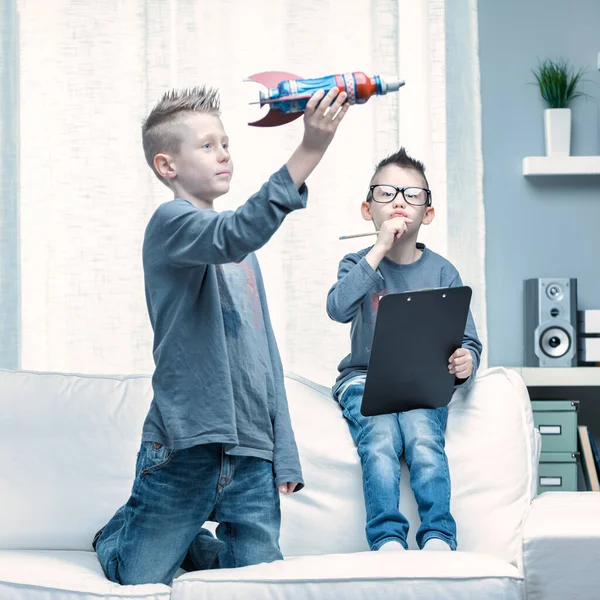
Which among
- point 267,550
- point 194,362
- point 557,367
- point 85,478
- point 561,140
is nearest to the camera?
point 194,362

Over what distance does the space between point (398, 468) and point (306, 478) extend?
21cm

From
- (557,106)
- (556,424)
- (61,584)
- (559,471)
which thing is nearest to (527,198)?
(557,106)

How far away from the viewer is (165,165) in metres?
1.48

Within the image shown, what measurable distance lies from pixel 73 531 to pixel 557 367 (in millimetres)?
1555

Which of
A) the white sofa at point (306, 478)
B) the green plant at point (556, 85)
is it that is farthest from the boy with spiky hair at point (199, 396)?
the green plant at point (556, 85)

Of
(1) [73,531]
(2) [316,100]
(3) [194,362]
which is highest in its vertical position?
(2) [316,100]

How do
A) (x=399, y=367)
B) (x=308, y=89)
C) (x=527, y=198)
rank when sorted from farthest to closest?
(x=527, y=198), (x=399, y=367), (x=308, y=89)

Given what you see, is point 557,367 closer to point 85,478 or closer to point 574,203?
point 574,203

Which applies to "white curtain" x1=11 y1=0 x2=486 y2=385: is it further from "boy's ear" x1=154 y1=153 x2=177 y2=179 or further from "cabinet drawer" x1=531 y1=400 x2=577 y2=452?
"boy's ear" x1=154 y1=153 x2=177 y2=179

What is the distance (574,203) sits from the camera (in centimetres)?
306

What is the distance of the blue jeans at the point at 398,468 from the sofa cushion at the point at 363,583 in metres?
0.28

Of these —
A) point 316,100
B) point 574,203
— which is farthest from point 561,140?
point 316,100

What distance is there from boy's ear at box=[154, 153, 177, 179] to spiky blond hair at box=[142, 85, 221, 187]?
1 centimetres

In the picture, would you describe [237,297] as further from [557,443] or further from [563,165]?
[563,165]
